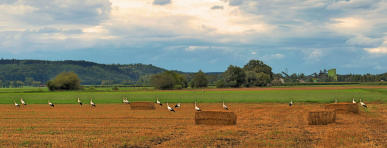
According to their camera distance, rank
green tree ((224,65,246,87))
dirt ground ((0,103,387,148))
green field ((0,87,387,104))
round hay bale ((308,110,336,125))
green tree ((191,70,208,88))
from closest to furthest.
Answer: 1. dirt ground ((0,103,387,148))
2. round hay bale ((308,110,336,125))
3. green field ((0,87,387,104))
4. green tree ((224,65,246,87))
5. green tree ((191,70,208,88))

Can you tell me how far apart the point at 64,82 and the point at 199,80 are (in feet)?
146

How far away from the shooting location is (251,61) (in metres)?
160

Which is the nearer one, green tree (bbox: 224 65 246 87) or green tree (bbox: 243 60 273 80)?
green tree (bbox: 224 65 246 87)

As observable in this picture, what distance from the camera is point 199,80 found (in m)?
132

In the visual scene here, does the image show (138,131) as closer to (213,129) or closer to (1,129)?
(213,129)

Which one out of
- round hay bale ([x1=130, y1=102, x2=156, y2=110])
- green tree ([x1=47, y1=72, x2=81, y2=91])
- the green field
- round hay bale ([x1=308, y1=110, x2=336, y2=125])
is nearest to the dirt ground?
round hay bale ([x1=308, y1=110, x2=336, y2=125])

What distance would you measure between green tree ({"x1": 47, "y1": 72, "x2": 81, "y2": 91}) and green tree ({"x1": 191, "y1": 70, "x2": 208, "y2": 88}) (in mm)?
39247

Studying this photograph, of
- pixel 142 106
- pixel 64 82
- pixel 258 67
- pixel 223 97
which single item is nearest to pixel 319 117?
pixel 142 106

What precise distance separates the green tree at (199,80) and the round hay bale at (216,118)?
10673 centimetres

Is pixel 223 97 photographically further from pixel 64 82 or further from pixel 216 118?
pixel 64 82

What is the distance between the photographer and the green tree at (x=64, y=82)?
106 metres

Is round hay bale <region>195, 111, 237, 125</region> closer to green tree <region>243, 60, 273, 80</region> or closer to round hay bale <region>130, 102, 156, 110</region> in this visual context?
round hay bale <region>130, 102, 156, 110</region>

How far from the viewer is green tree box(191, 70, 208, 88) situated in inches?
5212

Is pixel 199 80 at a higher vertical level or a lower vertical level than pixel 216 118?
higher
